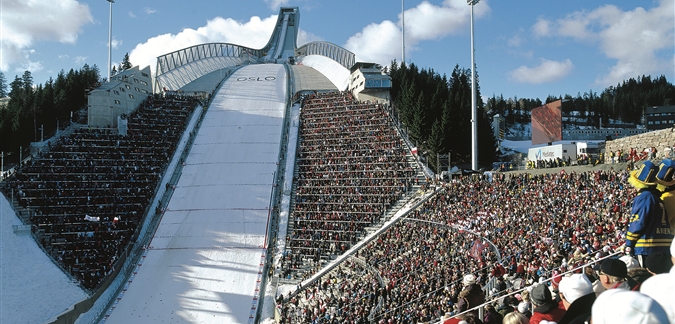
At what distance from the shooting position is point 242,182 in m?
39.4

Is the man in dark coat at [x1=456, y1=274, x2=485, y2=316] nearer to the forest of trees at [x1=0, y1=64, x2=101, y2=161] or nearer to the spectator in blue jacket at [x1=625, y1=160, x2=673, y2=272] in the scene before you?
the spectator in blue jacket at [x1=625, y1=160, x2=673, y2=272]

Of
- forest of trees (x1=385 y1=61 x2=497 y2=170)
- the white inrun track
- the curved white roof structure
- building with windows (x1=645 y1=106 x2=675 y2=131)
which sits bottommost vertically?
the white inrun track

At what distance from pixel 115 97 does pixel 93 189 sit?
47.1 ft

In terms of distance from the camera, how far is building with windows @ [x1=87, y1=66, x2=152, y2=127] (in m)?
46.7

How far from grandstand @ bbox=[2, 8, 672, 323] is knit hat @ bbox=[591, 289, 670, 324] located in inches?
291

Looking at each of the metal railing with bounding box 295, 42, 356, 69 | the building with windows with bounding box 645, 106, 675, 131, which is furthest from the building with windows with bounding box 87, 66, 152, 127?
the building with windows with bounding box 645, 106, 675, 131

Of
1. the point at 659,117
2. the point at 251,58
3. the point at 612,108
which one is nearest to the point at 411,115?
the point at 251,58

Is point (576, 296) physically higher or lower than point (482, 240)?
higher

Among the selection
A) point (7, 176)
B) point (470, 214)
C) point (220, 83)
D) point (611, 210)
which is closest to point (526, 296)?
point (611, 210)

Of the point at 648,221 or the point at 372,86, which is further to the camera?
the point at 372,86

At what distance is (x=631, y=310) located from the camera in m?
2.36

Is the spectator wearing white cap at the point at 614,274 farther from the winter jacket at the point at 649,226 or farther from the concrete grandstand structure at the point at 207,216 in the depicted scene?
the concrete grandstand structure at the point at 207,216

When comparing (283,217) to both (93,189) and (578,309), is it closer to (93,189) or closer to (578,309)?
(93,189)

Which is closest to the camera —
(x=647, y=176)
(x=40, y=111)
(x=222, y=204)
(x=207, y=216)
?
(x=647, y=176)
